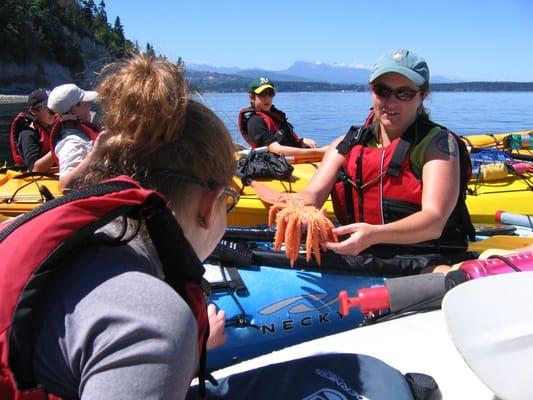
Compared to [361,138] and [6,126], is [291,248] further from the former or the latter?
[6,126]

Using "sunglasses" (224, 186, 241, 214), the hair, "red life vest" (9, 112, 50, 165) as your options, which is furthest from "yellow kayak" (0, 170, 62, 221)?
the hair

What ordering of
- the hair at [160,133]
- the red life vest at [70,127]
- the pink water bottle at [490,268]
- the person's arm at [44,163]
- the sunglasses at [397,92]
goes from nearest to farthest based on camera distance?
1. the hair at [160,133]
2. the pink water bottle at [490,268]
3. the sunglasses at [397,92]
4. the red life vest at [70,127]
5. the person's arm at [44,163]

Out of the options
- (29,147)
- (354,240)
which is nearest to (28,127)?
(29,147)

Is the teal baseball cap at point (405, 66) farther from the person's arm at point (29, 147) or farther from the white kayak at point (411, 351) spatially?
the person's arm at point (29, 147)

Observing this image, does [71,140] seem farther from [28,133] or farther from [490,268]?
[490,268]

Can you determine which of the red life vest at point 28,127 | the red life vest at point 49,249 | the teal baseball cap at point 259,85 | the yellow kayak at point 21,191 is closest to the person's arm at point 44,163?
the yellow kayak at point 21,191

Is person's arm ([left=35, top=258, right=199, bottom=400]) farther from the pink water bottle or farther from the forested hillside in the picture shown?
the forested hillside

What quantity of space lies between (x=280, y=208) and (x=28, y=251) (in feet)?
5.20

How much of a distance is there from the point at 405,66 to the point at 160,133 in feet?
5.35

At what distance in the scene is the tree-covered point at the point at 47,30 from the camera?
44.6m

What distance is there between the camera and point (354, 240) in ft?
6.91

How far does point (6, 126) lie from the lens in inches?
682

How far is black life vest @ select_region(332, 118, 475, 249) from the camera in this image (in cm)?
237

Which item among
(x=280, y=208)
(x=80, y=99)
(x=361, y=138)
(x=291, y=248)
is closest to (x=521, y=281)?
(x=291, y=248)
